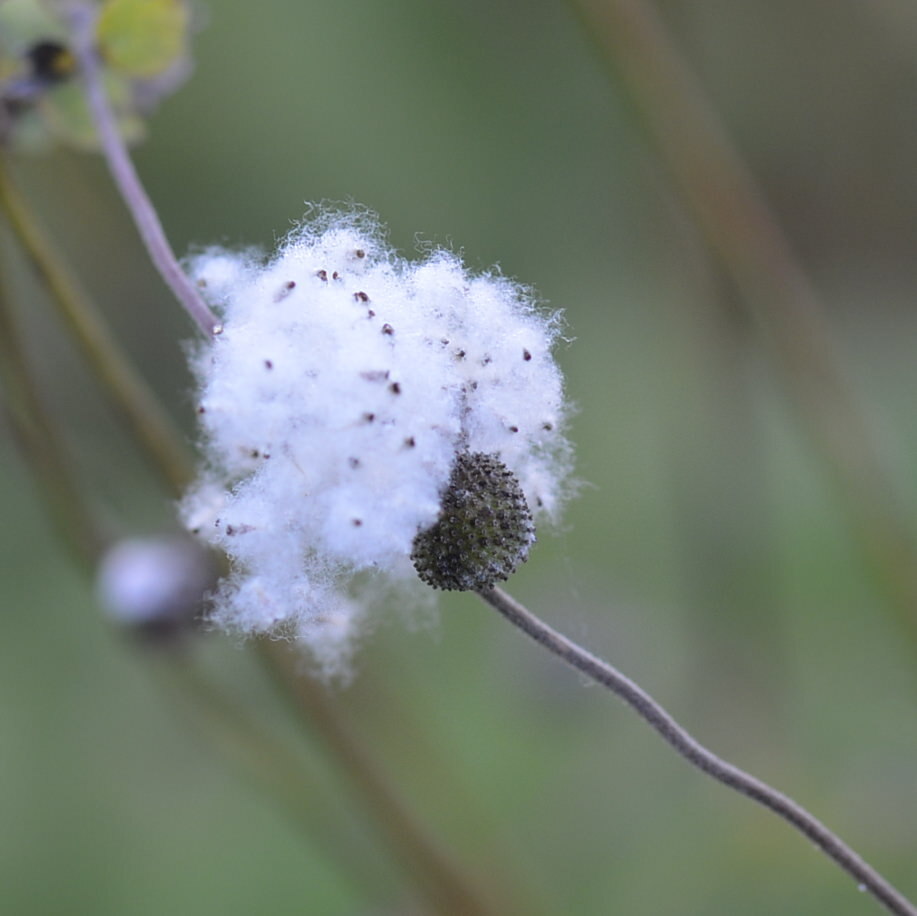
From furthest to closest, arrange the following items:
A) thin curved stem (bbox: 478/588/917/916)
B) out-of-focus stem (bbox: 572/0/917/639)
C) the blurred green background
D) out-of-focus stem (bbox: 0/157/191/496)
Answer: the blurred green background < out-of-focus stem (bbox: 572/0/917/639) < out-of-focus stem (bbox: 0/157/191/496) < thin curved stem (bbox: 478/588/917/916)

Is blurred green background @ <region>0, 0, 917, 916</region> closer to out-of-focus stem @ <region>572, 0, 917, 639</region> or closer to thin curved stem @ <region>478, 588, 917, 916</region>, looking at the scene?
out-of-focus stem @ <region>572, 0, 917, 639</region>

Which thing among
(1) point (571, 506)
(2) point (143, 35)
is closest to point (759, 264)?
(2) point (143, 35)

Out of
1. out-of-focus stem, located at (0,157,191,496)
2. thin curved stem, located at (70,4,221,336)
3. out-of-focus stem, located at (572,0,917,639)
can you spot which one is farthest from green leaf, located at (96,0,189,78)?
out-of-focus stem, located at (572,0,917,639)

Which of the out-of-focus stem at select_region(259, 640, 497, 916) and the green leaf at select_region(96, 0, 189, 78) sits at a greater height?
the green leaf at select_region(96, 0, 189, 78)

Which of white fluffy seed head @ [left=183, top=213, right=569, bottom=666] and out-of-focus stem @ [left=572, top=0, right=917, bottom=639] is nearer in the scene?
white fluffy seed head @ [left=183, top=213, right=569, bottom=666]

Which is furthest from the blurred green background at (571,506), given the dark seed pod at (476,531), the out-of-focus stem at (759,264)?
the dark seed pod at (476,531)

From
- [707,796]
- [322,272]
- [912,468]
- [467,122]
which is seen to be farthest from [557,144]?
[322,272]

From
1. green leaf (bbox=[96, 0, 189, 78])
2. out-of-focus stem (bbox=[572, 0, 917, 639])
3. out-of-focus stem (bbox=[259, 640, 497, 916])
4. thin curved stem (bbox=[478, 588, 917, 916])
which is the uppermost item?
out-of-focus stem (bbox=[572, 0, 917, 639])
